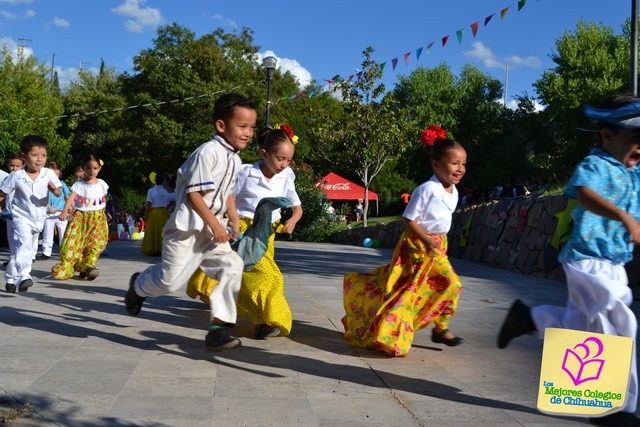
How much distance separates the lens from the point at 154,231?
15.0 meters

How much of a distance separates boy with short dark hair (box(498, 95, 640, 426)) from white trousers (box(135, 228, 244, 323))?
6.88ft

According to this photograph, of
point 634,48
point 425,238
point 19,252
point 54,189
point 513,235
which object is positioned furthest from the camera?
point 513,235

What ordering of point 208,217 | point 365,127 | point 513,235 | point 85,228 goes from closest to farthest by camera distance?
point 208,217 < point 85,228 < point 513,235 < point 365,127

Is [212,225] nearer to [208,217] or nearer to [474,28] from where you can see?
[208,217]

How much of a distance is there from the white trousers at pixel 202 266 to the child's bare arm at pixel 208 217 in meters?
0.19

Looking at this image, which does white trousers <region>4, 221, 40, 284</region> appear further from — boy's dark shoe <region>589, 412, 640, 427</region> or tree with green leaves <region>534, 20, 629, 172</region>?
tree with green leaves <region>534, 20, 629, 172</region>

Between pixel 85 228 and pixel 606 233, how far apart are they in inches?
296

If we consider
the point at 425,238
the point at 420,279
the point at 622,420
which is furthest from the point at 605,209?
the point at 420,279

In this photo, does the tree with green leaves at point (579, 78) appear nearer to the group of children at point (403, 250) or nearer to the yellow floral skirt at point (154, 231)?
the yellow floral skirt at point (154, 231)

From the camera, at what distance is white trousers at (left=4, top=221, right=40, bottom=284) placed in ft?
26.1

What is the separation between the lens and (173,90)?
4322 centimetres

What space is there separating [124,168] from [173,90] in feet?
23.7

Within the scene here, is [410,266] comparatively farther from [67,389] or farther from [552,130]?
[552,130]

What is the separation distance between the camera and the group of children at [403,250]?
3646mm
